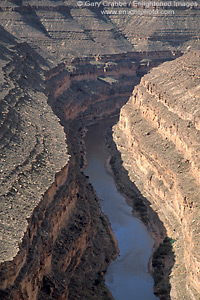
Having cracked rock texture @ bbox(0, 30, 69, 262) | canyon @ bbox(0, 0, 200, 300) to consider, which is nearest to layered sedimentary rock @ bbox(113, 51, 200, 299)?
canyon @ bbox(0, 0, 200, 300)

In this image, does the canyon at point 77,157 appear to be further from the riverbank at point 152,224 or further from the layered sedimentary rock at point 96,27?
the layered sedimentary rock at point 96,27

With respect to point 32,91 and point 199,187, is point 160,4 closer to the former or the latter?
point 32,91

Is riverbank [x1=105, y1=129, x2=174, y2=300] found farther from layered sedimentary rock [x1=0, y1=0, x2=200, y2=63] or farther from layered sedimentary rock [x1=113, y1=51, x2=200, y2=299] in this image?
layered sedimentary rock [x1=0, y1=0, x2=200, y2=63]

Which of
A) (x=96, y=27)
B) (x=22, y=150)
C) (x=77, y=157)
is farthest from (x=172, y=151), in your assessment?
(x=96, y=27)

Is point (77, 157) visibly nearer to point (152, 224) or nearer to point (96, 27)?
point (152, 224)

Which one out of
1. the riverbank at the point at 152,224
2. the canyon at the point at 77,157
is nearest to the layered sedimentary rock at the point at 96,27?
the canyon at the point at 77,157

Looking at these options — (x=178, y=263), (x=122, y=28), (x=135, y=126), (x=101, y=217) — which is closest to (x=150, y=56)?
(x=122, y=28)
